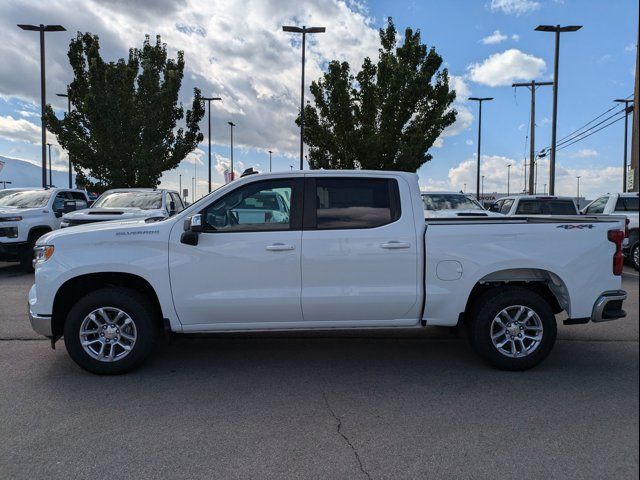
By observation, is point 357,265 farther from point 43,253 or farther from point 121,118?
point 121,118

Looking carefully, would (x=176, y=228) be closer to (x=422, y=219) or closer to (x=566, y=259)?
(x=422, y=219)

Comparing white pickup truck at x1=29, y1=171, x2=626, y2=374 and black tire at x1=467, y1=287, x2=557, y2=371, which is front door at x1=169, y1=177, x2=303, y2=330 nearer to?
white pickup truck at x1=29, y1=171, x2=626, y2=374

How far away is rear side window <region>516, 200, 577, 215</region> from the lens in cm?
1246

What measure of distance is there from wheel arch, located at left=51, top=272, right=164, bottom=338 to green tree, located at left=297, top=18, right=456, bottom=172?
60.1ft

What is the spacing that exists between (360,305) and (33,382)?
3.06 meters

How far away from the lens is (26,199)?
12414 millimetres

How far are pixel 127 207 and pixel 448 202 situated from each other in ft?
25.4

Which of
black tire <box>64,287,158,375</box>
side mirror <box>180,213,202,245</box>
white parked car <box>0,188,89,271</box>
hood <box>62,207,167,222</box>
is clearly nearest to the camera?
side mirror <box>180,213,202,245</box>

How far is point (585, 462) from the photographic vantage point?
10.4 ft

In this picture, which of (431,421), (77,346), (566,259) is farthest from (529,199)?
(77,346)

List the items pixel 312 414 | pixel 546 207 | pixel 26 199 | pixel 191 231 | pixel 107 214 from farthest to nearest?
1. pixel 546 207
2. pixel 26 199
3. pixel 107 214
4. pixel 191 231
5. pixel 312 414

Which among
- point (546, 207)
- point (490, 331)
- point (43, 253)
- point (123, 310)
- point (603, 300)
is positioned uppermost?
point (546, 207)

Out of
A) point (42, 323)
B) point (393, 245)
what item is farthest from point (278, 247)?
point (42, 323)

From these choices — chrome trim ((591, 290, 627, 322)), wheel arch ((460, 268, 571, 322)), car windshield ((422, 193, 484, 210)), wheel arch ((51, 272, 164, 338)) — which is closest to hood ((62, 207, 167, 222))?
wheel arch ((51, 272, 164, 338))
